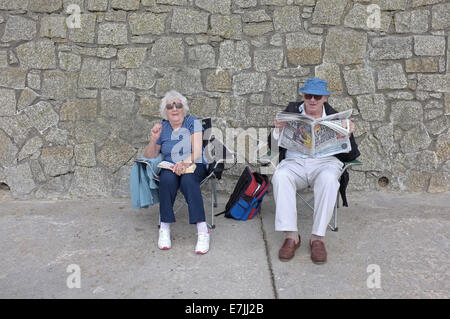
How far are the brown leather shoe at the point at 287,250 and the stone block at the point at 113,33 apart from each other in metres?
2.44

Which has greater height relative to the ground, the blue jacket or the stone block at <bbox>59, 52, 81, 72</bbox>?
the stone block at <bbox>59, 52, 81, 72</bbox>

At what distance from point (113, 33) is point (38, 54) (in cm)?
76

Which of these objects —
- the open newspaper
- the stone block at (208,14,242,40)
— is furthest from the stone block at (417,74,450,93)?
the stone block at (208,14,242,40)

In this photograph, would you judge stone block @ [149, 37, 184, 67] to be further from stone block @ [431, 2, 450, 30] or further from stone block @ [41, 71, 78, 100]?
stone block @ [431, 2, 450, 30]

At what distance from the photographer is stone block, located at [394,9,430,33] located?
162 inches

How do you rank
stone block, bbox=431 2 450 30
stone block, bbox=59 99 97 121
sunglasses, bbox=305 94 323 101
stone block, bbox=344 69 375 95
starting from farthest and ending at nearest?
stone block, bbox=59 99 97 121 → stone block, bbox=344 69 375 95 → stone block, bbox=431 2 450 30 → sunglasses, bbox=305 94 323 101

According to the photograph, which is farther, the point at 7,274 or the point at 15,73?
the point at 15,73

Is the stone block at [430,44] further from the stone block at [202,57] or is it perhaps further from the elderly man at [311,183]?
the stone block at [202,57]

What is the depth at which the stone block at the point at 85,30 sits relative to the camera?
420 centimetres

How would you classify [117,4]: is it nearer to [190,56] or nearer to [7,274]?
[190,56]

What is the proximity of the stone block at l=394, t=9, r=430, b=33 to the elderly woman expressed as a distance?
2119 millimetres

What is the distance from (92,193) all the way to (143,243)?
1.27 metres
